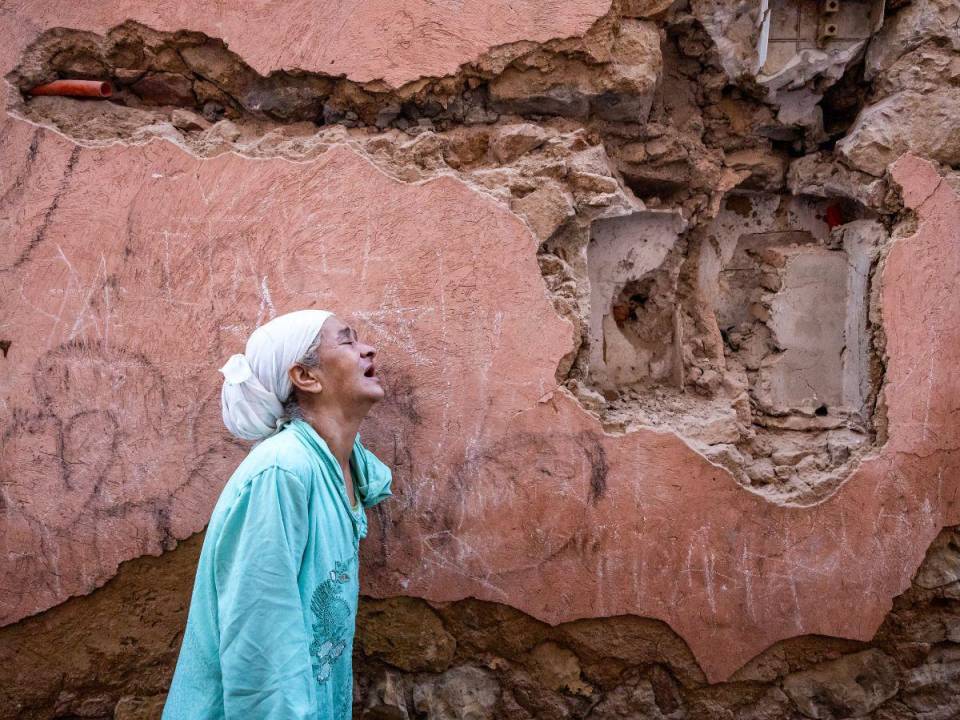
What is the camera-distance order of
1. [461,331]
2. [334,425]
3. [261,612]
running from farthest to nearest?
[461,331], [334,425], [261,612]

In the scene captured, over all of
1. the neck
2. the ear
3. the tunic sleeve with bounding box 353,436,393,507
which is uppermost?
the ear

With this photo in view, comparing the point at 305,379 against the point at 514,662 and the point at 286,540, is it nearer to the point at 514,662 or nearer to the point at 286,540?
the point at 286,540

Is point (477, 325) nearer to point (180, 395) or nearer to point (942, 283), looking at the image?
point (180, 395)

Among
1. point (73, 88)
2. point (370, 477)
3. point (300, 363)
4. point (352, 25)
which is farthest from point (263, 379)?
point (73, 88)

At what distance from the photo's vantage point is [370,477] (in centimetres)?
220

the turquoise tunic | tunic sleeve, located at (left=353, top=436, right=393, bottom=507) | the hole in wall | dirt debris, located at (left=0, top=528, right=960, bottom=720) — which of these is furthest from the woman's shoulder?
the hole in wall

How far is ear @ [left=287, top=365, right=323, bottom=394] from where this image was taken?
1968mm

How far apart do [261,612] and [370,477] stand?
594 millimetres

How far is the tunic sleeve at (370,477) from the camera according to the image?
218cm

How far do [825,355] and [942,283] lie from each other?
1.40ft

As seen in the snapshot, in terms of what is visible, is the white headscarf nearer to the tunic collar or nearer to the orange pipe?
the tunic collar

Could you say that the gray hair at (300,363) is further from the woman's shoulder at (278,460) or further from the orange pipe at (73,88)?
the orange pipe at (73,88)

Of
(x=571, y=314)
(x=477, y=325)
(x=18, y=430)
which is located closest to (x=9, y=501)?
(x=18, y=430)

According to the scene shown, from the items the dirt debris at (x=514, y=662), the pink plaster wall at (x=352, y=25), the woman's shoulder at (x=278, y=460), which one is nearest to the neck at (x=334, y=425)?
the woman's shoulder at (x=278, y=460)
